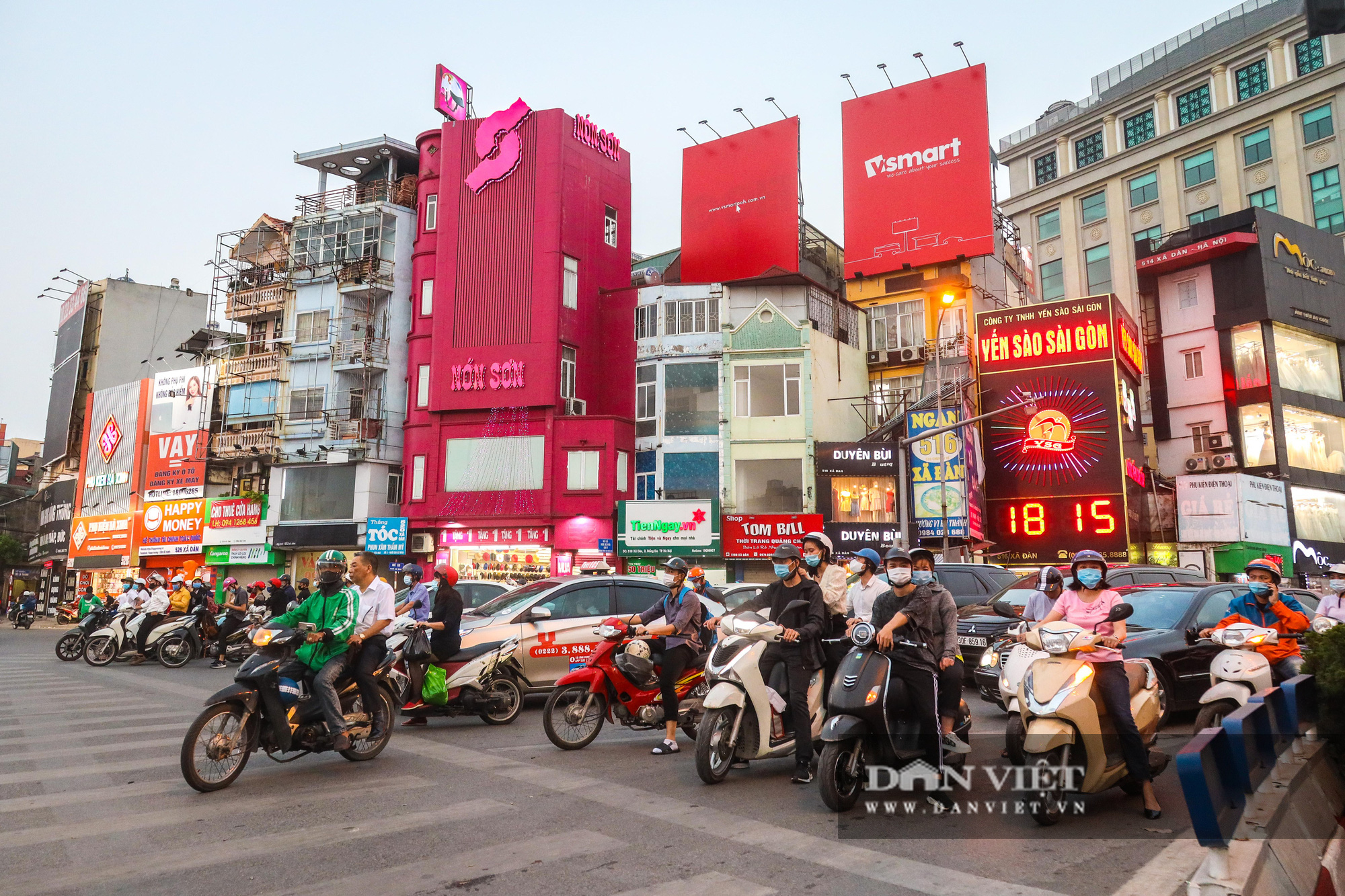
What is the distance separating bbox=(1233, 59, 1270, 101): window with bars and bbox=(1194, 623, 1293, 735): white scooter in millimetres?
52888

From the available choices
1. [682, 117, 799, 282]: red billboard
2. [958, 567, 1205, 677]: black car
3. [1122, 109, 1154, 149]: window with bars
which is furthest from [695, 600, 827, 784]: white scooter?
[1122, 109, 1154, 149]: window with bars

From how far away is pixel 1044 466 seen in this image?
3200 centimetres

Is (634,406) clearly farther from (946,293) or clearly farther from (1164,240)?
(1164,240)

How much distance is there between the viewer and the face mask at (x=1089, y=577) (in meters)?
6.45

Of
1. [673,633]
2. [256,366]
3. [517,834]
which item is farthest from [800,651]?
[256,366]

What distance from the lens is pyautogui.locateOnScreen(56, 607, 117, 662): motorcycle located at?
19.0 meters

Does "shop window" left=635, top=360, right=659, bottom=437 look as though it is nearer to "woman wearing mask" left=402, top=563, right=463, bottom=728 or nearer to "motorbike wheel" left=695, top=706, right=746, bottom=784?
"woman wearing mask" left=402, top=563, right=463, bottom=728

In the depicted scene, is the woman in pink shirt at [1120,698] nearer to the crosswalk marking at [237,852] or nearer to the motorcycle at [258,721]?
the crosswalk marking at [237,852]

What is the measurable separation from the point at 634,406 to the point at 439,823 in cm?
2879

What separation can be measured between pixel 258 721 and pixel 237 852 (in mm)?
1931

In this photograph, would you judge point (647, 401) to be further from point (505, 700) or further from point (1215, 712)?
point (1215, 712)

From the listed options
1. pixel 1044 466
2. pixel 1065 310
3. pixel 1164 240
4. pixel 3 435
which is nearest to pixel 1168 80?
pixel 1164 240

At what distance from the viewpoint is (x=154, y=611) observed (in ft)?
58.4

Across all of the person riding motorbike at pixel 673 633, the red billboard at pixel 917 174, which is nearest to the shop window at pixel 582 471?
the red billboard at pixel 917 174
